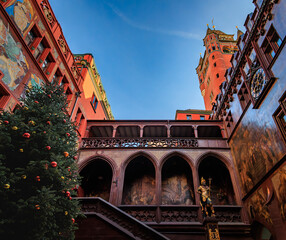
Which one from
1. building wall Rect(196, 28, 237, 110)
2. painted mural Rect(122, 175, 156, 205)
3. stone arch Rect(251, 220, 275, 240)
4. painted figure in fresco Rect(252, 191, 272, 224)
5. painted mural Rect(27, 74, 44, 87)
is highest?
building wall Rect(196, 28, 237, 110)

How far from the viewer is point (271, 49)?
10648 mm

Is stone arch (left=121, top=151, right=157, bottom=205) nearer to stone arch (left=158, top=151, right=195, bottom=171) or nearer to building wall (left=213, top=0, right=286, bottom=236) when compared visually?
stone arch (left=158, top=151, right=195, bottom=171)

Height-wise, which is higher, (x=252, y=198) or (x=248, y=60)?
(x=248, y=60)

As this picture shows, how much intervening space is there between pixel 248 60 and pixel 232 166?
6.97 metres

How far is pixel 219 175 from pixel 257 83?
827 centimetres

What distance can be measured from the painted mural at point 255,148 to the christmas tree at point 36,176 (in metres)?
8.56

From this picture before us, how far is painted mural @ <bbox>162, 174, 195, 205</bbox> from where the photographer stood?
15.5m

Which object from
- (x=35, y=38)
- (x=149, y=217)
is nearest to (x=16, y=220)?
(x=149, y=217)

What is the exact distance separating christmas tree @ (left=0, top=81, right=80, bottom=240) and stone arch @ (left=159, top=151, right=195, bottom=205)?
9824mm

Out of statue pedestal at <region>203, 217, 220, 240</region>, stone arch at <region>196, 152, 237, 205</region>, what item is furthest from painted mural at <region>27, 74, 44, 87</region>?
stone arch at <region>196, 152, 237, 205</region>

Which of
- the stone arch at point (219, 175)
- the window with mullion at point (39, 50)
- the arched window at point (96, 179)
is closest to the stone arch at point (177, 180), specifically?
the stone arch at point (219, 175)

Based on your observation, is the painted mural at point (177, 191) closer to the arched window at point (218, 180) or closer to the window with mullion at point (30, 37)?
the arched window at point (218, 180)

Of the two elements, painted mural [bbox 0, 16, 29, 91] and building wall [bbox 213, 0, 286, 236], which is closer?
building wall [bbox 213, 0, 286, 236]

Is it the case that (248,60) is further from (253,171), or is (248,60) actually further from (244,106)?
(253,171)
